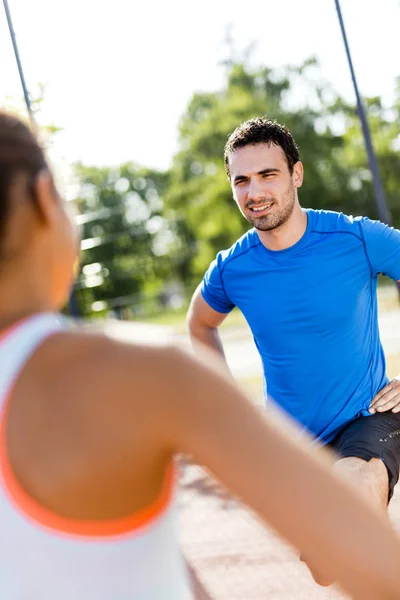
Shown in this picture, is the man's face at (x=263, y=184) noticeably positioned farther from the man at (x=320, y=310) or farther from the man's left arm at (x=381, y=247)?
the man's left arm at (x=381, y=247)

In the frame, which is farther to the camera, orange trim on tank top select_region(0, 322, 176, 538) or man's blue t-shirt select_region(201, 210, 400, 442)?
man's blue t-shirt select_region(201, 210, 400, 442)

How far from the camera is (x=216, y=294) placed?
379 centimetres

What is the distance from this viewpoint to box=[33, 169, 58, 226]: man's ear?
0.91 meters

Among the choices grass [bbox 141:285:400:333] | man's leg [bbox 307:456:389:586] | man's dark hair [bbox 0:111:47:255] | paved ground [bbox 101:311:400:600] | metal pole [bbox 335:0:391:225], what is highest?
metal pole [bbox 335:0:391:225]

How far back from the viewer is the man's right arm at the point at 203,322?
154 inches

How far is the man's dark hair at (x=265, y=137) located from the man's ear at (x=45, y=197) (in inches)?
114

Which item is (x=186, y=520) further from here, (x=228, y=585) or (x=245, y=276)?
(x=245, y=276)

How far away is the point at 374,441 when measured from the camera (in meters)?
3.15

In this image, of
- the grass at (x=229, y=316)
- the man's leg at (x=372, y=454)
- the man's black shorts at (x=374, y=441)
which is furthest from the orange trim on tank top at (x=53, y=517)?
the grass at (x=229, y=316)

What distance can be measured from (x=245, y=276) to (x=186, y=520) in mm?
2469

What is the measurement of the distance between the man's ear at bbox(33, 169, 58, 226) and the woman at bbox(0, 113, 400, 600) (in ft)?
0.42

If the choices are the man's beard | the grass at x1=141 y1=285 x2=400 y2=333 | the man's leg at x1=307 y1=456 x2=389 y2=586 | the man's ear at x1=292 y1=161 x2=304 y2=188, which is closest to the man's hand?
the man's leg at x1=307 y1=456 x2=389 y2=586

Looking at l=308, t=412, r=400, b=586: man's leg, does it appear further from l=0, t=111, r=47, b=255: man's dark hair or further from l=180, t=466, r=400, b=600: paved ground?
l=0, t=111, r=47, b=255: man's dark hair

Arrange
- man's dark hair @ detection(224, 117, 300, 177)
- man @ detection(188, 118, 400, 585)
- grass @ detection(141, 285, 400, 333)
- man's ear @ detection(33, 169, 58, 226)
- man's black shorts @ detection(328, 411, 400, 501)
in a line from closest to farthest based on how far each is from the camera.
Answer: man's ear @ detection(33, 169, 58, 226) < man's black shorts @ detection(328, 411, 400, 501) < man @ detection(188, 118, 400, 585) < man's dark hair @ detection(224, 117, 300, 177) < grass @ detection(141, 285, 400, 333)
